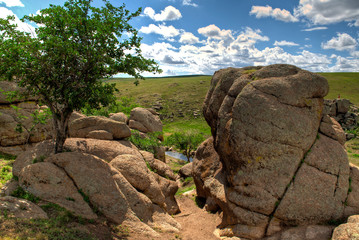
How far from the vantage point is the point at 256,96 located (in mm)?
15234

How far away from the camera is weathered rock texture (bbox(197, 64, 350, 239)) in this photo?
13.7 m

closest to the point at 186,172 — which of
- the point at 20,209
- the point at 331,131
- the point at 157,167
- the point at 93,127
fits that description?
the point at 157,167

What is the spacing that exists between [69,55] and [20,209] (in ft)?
29.3

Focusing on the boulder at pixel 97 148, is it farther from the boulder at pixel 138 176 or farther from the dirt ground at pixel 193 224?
the dirt ground at pixel 193 224

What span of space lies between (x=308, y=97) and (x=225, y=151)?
6599 mm

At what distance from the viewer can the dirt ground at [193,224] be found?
1485 cm

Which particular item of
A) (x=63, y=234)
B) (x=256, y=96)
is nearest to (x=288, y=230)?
(x=256, y=96)

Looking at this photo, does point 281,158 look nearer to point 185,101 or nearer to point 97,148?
point 97,148

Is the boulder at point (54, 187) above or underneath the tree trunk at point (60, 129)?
underneath

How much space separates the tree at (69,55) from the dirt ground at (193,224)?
9684mm

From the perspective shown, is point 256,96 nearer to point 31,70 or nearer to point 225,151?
point 225,151

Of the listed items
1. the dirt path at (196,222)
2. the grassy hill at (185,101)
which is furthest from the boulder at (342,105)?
the dirt path at (196,222)

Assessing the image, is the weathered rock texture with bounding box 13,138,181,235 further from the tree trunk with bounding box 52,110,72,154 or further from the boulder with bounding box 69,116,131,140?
the boulder with bounding box 69,116,131,140

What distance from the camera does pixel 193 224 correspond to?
17812mm
